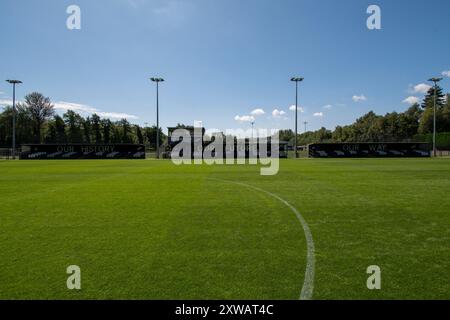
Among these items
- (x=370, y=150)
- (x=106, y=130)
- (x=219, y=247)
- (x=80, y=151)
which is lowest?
(x=219, y=247)

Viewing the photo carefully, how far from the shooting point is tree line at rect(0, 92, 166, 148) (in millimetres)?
91875

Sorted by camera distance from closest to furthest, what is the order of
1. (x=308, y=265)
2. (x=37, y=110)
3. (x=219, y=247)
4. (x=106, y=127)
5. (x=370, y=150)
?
(x=308, y=265), (x=219, y=247), (x=370, y=150), (x=37, y=110), (x=106, y=127)

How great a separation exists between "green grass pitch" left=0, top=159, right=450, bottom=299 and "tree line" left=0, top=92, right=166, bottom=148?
77.0m

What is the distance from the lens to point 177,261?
4.95m

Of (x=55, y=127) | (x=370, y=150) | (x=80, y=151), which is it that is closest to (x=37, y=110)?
(x=55, y=127)

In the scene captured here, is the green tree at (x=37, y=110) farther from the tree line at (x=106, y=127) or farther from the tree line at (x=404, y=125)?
the tree line at (x=404, y=125)

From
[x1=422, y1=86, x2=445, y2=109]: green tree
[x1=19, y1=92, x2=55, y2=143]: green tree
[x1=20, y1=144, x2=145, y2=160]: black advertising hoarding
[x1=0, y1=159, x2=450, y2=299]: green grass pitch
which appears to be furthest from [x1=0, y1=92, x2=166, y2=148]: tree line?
[x1=422, y1=86, x2=445, y2=109]: green tree

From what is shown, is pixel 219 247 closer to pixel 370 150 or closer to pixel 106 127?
pixel 370 150

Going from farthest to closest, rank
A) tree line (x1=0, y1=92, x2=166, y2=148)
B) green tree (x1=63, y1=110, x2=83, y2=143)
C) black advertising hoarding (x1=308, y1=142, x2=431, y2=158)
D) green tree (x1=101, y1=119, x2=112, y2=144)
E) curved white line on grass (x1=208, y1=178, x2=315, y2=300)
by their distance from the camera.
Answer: green tree (x1=101, y1=119, x2=112, y2=144) < green tree (x1=63, y1=110, x2=83, y2=143) < tree line (x1=0, y1=92, x2=166, y2=148) < black advertising hoarding (x1=308, y1=142, x2=431, y2=158) < curved white line on grass (x1=208, y1=178, x2=315, y2=300)

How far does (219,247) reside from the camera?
5.67 metres

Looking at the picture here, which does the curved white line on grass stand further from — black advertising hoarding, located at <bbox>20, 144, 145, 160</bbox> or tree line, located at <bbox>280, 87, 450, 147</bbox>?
tree line, located at <bbox>280, 87, 450, 147</bbox>

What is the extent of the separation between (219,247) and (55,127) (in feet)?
380

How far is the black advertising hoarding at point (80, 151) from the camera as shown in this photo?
54438 millimetres

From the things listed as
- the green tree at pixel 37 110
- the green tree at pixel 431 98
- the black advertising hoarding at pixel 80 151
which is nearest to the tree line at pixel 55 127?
the green tree at pixel 37 110
